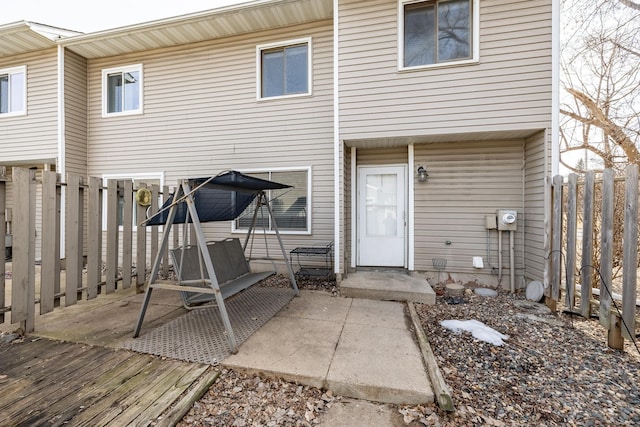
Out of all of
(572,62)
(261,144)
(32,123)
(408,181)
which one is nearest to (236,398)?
(408,181)

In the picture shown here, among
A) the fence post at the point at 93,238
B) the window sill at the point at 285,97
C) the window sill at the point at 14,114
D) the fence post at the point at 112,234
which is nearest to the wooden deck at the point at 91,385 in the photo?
the fence post at the point at 93,238

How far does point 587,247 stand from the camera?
3520mm

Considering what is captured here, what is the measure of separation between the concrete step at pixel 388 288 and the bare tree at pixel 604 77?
228 inches

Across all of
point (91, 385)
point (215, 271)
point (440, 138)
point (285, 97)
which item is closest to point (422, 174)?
point (440, 138)

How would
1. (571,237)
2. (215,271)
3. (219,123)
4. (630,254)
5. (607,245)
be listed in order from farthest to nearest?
(219,123)
(215,271)
(571,237)
(607,245)
(630,254)

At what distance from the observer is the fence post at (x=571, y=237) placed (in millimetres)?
3690

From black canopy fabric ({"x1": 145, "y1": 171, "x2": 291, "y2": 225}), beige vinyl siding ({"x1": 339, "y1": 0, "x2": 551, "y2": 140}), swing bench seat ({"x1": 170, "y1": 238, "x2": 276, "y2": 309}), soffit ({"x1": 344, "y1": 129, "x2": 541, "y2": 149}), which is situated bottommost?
swing bench seat ({"x1": 170, "y1": 238, "x2": 276, "y2": 309})

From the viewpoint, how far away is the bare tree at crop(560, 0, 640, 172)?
613cm

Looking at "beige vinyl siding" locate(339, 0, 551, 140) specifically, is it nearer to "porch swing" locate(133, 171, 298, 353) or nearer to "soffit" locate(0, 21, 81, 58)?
"porch swing" locate(133, 171, 298, 353)

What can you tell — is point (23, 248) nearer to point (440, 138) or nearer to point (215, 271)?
point (215, 271)

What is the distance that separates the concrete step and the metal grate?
3.44 ft

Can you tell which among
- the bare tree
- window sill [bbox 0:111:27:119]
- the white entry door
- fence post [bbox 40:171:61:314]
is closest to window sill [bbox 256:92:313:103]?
the white entry door

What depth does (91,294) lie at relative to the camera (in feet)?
12.4

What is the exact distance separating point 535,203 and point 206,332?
5.30 metres
